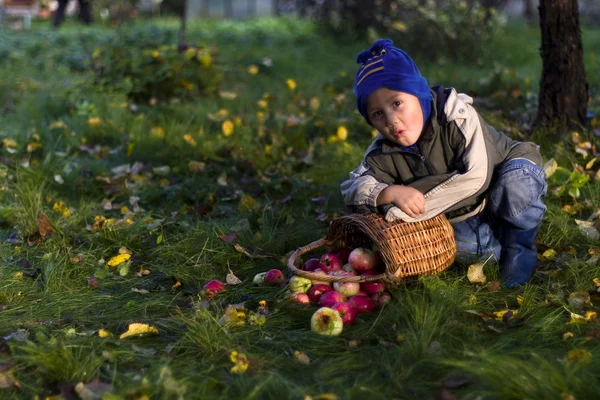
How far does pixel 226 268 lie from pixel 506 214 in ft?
4.30

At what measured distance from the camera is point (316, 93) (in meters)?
6.73

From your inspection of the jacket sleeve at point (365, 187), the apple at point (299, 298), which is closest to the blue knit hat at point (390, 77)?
the jacket sleeve at point (365, 187)

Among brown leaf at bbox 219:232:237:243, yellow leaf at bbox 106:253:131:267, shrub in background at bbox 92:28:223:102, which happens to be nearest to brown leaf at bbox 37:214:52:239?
yellow leaf at bbox 106:253:131:267

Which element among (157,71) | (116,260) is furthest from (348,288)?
(157,71)

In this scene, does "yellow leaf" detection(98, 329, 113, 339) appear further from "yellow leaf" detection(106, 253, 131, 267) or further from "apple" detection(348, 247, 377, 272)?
"apple" detection(348, 247, 377, 272)

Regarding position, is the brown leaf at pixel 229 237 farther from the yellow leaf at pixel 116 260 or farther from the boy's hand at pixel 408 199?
the boy's hand at pixel 408 199

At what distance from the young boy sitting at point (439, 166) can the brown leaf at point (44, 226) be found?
157 centimetres

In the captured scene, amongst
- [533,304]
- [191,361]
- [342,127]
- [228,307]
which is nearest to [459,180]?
[533,304]

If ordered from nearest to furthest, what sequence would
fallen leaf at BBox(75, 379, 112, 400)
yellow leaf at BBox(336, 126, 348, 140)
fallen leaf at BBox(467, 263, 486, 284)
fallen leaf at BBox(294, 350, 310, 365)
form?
fallen leaf at BBox(75, 379, 112, 400) < fallen leaf at BBox(294, 350, 310, 365) < fallen leaf at BBox(467, 263, 486, 284) < yellow leaf at BBox(336, 126, 348, 140)

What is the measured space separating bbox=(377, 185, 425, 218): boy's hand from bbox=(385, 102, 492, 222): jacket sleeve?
49 mm

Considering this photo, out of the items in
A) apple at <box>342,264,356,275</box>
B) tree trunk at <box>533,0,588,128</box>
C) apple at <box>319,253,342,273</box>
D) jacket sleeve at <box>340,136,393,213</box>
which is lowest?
apple at <box>342,264,356,275</box>

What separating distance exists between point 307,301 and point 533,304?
2.92 feet

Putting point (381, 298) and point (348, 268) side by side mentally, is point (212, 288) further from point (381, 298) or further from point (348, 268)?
point (381, 298)

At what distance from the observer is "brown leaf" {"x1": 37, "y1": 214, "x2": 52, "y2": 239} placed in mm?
3752
